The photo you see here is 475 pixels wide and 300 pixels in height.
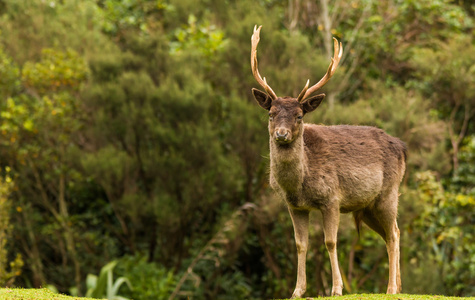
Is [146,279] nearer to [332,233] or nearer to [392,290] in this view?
[392,290]

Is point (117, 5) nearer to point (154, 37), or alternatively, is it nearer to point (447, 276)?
point (154, 37)

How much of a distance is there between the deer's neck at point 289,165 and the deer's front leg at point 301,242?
1.60ft

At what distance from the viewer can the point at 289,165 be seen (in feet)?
25.9

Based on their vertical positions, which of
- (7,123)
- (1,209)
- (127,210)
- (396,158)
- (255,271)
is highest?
(396,158)

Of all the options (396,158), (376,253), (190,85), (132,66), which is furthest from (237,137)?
(396,158)

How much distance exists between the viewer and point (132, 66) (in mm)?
19391

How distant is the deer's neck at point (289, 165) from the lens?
786cm

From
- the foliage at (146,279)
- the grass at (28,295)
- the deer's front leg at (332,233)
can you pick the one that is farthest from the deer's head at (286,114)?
the foliage at (146,279)

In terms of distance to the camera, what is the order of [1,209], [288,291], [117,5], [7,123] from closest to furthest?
[1,209], [7,123], [288,291], [117,5]

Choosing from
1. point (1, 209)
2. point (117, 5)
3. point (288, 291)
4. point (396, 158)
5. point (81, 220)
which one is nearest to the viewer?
point (396, 158)

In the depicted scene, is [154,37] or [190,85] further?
[154,37]

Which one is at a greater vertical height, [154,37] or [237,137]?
[154,37]

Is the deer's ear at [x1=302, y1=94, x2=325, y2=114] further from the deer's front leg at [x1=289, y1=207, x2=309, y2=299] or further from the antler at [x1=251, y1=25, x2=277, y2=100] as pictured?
the deer's front leg at [x1=289, y1=207, x2=309, y2=299]

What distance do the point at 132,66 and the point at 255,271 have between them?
7.46m
